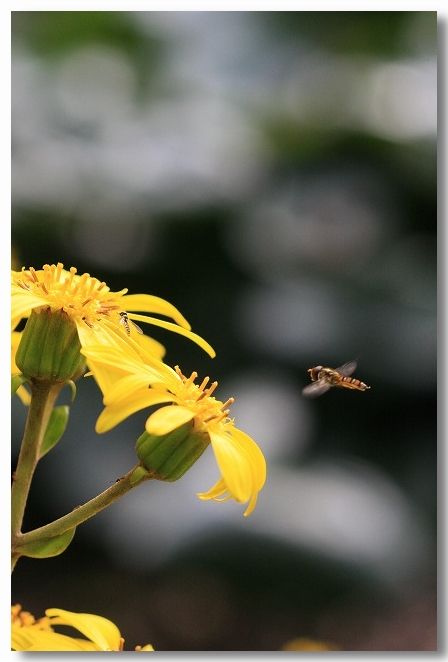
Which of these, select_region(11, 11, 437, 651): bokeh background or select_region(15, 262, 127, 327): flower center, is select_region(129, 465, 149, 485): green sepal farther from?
select_region(11, 11, 437, 651): bokeh background

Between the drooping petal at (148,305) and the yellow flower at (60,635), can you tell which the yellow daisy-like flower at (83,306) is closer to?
the drooping petal at (148,305)

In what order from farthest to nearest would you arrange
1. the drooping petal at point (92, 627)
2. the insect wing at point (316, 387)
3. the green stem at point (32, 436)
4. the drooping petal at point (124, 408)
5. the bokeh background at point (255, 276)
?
the bokeh background at point (255, 276) < the insect wing at point (316, 387) < the drooping petal at point (92, 627) < the green stem at point (32, 436) < the drooping petal at point (124, 408)

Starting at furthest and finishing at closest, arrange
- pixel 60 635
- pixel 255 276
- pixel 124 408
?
pixel 255 276 → pixel 60 635 → pixel 124 408

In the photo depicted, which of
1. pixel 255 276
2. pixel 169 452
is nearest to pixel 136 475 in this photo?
pixel 169 452

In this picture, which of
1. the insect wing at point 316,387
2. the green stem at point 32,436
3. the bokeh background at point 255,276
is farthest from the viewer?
the bokeh background at point 255,276

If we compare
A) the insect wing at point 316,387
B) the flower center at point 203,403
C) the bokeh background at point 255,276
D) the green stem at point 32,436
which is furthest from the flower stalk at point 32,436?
the bokeh background at point 255,276

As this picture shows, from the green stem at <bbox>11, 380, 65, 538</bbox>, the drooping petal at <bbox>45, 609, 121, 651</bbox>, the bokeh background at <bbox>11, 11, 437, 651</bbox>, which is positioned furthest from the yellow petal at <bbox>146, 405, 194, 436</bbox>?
the bokeh background at <bbox>11, 11, 437, 651</bbox>

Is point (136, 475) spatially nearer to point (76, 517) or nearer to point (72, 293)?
point (76, 517)
